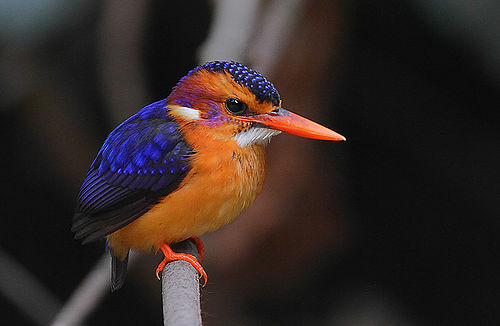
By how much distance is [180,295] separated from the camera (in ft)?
4.61

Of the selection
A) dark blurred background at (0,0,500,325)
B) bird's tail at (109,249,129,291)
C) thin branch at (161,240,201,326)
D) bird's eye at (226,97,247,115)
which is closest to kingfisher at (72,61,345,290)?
bird's eye at (226,97,247,115)

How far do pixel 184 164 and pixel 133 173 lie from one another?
0.48 feet

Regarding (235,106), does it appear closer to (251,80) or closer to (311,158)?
(251,80)

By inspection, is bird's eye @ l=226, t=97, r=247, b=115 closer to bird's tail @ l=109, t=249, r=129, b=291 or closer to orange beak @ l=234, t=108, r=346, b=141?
orange beak @ l=234, t=108, r=346, b=141

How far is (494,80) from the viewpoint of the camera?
3.54 m

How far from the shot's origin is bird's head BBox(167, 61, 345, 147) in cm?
165

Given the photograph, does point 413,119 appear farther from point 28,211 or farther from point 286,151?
point 28,211

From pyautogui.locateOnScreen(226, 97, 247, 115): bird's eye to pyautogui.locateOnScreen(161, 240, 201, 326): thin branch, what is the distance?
1.33ft

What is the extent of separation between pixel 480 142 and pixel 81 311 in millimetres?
2400

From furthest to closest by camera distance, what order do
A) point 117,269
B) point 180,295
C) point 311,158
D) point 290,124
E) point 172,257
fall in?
point 311,158, point 117,269, point 172,257, point 290,124, point 180,295

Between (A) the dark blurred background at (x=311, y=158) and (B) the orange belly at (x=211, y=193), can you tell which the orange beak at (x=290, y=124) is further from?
(A) the dark blurred background at (x=311, y=158)

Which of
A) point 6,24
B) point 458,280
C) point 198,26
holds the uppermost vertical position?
point 198,26

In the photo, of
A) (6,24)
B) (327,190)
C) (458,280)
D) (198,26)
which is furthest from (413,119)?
(6,24)

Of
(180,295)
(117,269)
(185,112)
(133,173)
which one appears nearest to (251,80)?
(185,112)
